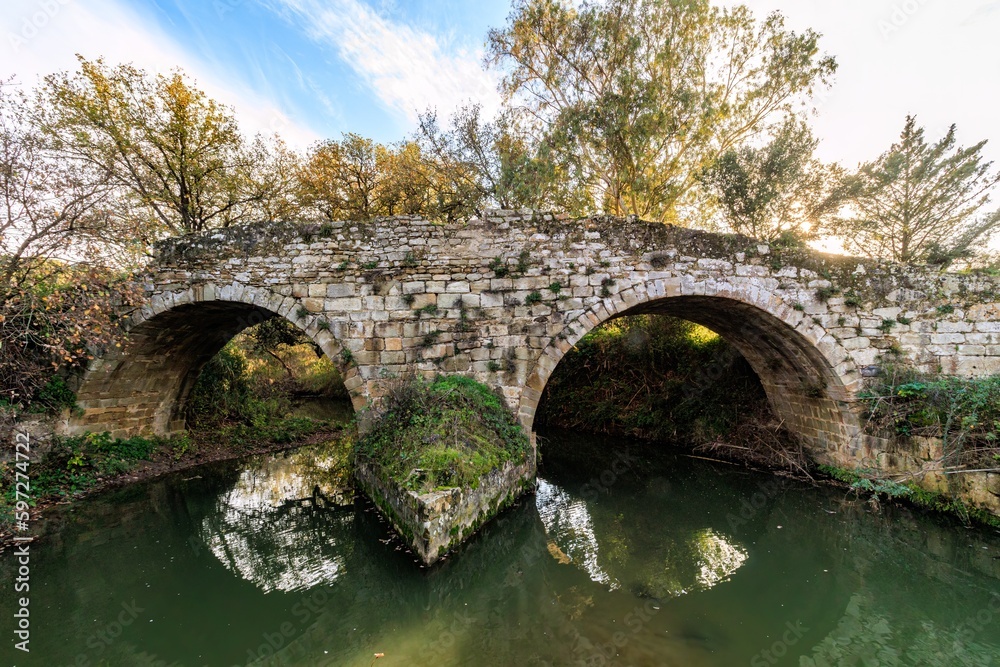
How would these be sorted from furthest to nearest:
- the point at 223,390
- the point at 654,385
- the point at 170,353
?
the point at 654,385
the point at 223,390
the point at 170,353

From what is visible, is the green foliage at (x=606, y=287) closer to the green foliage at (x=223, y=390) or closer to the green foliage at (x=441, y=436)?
the green foliage at (x=441, y=436)

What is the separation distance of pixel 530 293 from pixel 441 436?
260cm

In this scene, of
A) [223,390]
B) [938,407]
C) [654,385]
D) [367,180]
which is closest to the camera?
[938,407]

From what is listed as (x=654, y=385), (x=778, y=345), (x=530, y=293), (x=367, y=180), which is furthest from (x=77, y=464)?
(x=778, y=345)

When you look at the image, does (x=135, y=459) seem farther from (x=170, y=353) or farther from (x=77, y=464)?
(x=170, y=353)

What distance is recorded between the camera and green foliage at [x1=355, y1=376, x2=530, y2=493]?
4.69 meters

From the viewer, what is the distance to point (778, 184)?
11.7 metres

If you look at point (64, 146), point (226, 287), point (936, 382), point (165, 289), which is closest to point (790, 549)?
point (936, 382)

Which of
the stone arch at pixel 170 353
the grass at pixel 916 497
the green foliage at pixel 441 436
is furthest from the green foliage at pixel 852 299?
the stone arch at pixel 170 353

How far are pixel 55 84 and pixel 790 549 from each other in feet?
A: 51.4

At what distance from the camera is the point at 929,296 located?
22.3 ft

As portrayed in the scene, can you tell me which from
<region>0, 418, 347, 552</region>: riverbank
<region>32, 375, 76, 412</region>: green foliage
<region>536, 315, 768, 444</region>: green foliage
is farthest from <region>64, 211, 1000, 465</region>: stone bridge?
<region>536, 315, 768, 444</region>: green foliage

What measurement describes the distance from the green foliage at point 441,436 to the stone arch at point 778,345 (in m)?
0.67

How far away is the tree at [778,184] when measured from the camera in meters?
11.5
